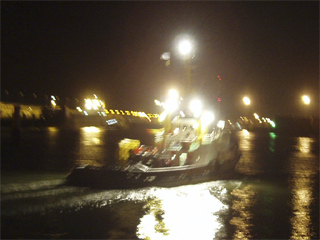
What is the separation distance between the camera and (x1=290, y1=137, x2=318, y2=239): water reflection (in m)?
7.52

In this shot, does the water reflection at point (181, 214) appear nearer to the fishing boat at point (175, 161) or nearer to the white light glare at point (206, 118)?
the fishing boat at point (175, 161)

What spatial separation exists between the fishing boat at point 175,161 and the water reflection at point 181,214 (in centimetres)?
68

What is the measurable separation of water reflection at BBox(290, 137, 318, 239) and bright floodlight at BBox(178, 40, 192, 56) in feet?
19.8

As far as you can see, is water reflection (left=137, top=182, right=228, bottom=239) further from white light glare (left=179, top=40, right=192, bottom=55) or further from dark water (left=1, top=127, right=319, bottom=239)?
white light glare (left=179, top=40, right=192, bottom=55)

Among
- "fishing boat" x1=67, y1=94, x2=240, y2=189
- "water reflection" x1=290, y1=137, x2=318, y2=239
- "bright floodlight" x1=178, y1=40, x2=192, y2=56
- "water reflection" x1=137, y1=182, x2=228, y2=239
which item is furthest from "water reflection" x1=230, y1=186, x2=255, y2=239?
"bright floodlight" x1=178, y1=40, x2=192, y2=56

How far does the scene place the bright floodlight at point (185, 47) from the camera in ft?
39.5

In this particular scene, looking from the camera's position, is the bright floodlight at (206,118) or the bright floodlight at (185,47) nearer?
the bright floodlight at (185,47)

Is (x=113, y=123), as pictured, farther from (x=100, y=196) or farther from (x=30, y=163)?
(x=100, y=196)

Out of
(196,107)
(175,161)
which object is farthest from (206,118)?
(175,161)

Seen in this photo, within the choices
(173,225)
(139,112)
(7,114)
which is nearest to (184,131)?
(173,225)

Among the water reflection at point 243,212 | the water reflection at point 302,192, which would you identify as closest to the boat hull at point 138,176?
the water reflection at point 243,212

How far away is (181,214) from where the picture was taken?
810cm

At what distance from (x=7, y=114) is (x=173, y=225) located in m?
39.5

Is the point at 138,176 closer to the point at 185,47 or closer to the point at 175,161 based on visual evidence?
the point at 175,161
